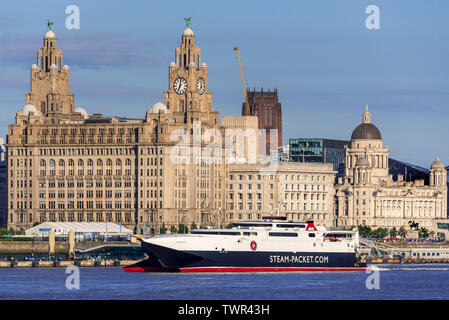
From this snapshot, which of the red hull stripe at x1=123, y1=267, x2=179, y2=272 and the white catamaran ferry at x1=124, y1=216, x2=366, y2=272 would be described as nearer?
the white catamaran ferry at x1=124, y1=216, x2=366, y2=272

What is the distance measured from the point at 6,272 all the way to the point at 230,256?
30575 mm

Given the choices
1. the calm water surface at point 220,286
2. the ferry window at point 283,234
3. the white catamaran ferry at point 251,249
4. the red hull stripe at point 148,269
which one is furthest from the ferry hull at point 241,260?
the calm water surface at point 220,286

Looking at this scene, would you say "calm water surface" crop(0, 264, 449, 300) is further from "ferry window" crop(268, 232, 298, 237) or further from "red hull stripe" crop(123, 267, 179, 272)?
"ferry window" crop(268, 232, 298, 237)

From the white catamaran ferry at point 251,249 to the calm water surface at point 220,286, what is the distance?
10.5 feet

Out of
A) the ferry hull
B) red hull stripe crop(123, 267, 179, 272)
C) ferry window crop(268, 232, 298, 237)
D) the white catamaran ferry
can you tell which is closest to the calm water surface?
red hull stripe crop(123, 267, 179, 272)

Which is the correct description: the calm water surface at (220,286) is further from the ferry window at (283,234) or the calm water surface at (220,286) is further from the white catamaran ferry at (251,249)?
the ferry window at (283,234)

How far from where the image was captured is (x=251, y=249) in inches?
5881

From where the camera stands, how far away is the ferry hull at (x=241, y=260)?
483ft

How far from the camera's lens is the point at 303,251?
15225 centimetres

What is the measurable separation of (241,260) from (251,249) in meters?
1.97

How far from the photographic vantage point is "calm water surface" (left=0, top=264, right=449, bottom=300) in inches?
4186
